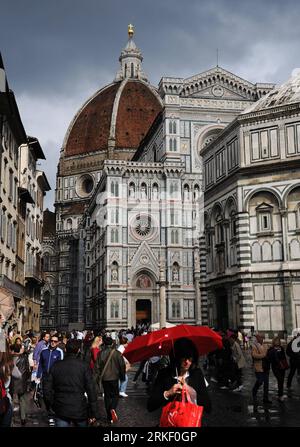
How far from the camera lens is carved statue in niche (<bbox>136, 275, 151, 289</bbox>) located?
63075mm

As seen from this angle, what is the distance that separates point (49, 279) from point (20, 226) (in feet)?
210

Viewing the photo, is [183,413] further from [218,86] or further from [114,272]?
[218,86]

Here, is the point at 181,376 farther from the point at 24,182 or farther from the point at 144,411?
the point at 24,182

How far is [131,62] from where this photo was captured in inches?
5030

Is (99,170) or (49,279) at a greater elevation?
(99,170)

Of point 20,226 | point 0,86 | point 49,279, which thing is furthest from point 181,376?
point 49,279

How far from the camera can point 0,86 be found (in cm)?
2761

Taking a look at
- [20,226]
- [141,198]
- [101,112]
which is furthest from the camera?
[101,112]

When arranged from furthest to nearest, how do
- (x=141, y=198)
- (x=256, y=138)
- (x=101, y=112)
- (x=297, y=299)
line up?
(x=101, y=112) < (x=141, y=198) < (x=256, y=138) < (x=297, y=299)

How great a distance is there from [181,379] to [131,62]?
12777cm

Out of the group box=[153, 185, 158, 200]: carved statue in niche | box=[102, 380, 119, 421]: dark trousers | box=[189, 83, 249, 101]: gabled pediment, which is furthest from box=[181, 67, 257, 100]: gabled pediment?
box=[102, 380, 119, 421]: dark trousers

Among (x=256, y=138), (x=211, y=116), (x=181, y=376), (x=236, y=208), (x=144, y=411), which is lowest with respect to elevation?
(x=144, y=411)

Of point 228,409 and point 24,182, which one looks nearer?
point 228,409

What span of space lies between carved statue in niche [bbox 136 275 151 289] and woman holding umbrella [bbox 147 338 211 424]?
2261 inches
